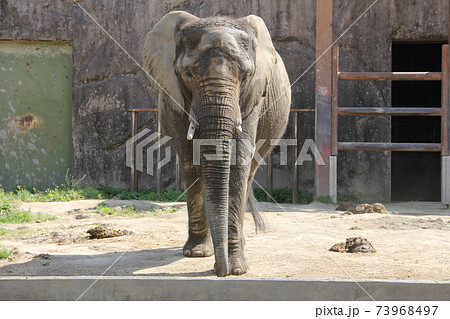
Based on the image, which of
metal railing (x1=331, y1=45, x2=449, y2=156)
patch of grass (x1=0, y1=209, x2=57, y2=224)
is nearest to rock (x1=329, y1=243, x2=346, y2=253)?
patch of grass (x1=0, y1=209, x2=57, y2=224)

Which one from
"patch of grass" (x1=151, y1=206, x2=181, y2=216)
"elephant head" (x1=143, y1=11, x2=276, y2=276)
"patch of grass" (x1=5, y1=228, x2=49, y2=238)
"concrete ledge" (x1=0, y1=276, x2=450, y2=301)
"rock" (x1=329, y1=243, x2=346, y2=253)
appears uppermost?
"elephant head" (x1=143, y1=11, x2=276, y2=276)

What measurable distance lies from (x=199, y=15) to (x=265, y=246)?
5.32m

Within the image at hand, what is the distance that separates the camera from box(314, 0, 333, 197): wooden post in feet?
28.3

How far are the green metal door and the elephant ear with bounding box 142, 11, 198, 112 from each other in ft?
18.0

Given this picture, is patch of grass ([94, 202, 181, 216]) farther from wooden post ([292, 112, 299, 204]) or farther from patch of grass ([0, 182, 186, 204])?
wooden post ([292, 112, 299, 204])

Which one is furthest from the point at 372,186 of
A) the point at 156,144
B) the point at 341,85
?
the point at 156,144

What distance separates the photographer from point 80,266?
435cm

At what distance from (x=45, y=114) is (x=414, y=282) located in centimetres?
791

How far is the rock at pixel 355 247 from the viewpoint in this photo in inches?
193

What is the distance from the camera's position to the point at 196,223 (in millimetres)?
4809

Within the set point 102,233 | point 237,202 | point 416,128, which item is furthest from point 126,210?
point 416,128

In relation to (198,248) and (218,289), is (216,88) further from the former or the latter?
(198,248)

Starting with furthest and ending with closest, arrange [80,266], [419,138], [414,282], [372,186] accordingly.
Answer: [419,138] → [372,186] → [80,266] → [414,282]

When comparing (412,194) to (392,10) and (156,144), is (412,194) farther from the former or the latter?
(156,144)
